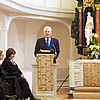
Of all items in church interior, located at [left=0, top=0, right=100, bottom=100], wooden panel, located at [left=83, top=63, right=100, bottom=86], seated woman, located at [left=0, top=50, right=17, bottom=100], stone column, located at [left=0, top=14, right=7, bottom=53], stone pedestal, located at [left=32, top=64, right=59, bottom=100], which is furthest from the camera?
stone column, located at [left=0, top=14, right=7, bottom=53]

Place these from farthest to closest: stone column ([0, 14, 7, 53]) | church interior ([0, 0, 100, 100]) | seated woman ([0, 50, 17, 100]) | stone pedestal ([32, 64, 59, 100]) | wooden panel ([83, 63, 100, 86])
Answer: stone column ([0, 14, 7, 53]), wooden panel ([83, 63, 100, 86]), church interior ([0, 0, 100, 100]), stone pedestal ([32, 64, 59, 100]), seated woman ([0, 50, 17, 100])

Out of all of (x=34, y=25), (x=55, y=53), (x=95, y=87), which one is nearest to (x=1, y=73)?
(x=55, y=53)

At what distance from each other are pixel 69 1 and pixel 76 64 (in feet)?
17.4

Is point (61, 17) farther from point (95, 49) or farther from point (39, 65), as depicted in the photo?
point (39, 65)

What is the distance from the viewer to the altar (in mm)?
9938

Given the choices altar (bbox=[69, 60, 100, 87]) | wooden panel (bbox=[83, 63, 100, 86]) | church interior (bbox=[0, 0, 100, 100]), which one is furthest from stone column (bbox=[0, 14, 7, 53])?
wooden panel (bbox=[83, 63, 100, 86])

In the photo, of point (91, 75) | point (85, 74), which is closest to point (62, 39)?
point (85, 74)

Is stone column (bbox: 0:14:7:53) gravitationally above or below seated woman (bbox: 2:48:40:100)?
above

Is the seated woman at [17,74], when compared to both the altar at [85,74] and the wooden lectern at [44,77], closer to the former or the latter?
the wooden lectern at [44,77]

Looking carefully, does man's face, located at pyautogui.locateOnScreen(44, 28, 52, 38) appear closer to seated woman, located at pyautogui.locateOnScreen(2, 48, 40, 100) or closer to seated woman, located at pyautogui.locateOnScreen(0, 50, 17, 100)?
seated woman, located at pyautogui.locateOnScreen(2, 48, 40, 100)

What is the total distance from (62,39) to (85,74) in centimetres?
635

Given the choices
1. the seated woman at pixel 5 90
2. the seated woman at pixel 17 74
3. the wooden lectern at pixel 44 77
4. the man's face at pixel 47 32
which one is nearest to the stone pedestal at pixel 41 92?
the wooden lectern at pixel 44 77

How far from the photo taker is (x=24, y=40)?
15562 mm

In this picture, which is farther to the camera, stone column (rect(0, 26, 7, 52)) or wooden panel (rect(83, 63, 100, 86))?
stone column (rect(0, 26, 7, 52))
